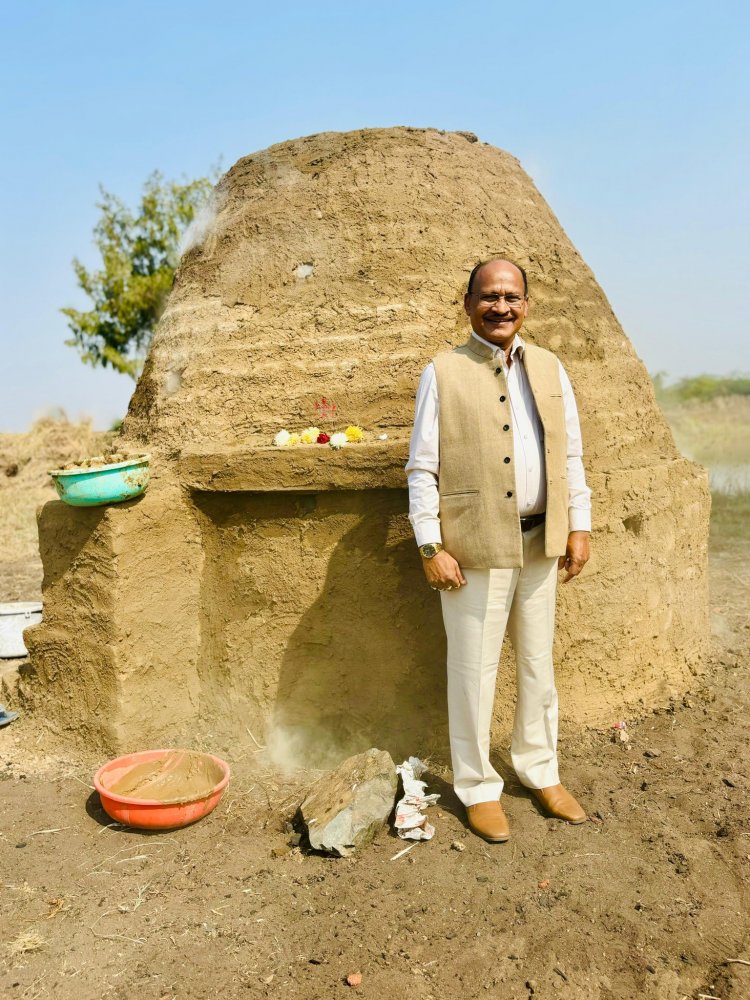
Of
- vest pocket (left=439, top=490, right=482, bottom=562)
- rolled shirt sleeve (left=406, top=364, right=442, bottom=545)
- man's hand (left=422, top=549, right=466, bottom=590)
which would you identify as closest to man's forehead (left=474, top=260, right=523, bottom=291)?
rolled shirt sleeve (left=406, top=364, right=442, bottom=545)

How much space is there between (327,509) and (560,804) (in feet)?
5.20

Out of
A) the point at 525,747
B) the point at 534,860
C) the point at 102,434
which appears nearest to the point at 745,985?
the point at 534,860

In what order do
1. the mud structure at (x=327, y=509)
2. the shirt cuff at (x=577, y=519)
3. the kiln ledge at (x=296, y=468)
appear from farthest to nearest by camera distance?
the mud structure at (x=327, y=509)
the kiln ledge at (x=296, y=468)
the shirt cuff at (x=577, y=519)

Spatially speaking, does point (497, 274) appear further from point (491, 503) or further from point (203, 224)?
point (203, 224)

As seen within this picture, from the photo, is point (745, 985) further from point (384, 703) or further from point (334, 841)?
point (384, 703)

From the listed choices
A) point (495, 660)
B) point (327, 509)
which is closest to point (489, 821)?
point (495, 660)

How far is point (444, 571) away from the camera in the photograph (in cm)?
292

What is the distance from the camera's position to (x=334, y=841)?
309 centimetres

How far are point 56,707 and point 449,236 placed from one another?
304cm

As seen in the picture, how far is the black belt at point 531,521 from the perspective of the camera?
3.03 m

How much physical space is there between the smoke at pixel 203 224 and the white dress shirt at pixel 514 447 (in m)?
2.21

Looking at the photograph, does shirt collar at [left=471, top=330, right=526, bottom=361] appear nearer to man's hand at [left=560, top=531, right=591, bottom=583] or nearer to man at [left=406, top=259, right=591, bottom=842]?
man at [left=406, top=259, right=591, bottom=842]

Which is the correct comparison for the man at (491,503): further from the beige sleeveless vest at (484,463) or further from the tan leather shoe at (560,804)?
the tan leather shoe at (560,804)

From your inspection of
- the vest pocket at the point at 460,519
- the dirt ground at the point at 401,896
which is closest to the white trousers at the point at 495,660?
the vest pocket at the point at 460,519
